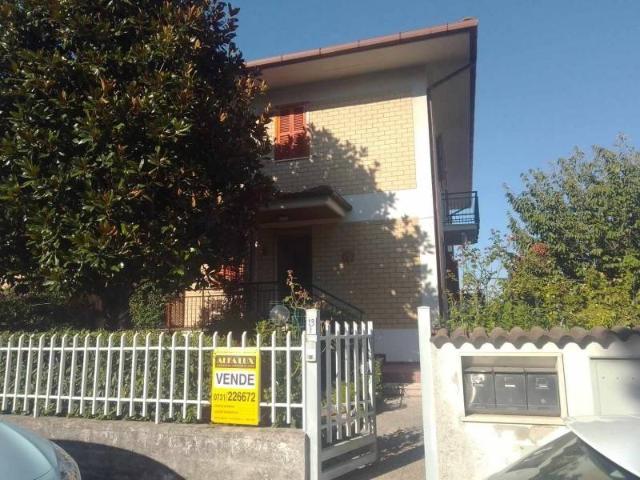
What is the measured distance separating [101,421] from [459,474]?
3.69m

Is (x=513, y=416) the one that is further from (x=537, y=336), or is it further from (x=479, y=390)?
(x=537, y=336)

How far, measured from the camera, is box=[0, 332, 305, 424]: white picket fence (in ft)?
15.9

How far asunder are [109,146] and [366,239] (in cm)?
628

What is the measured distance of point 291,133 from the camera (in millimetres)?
12008

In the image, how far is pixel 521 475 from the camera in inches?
87.9

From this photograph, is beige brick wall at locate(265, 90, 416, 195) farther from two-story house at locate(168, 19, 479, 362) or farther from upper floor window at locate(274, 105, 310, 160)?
upper floor window at locate(274, 105, 310, 160)

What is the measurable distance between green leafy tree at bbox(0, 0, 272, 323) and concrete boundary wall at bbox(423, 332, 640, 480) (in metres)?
3.37

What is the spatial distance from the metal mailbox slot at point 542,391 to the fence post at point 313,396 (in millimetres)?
1877

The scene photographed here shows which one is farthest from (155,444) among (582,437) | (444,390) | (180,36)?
(180,36)

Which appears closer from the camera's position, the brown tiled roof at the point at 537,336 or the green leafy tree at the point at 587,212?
the brown tiled roof at the point at 537,336

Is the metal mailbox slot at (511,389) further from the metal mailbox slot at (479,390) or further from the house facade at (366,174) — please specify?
the house facade at (366,174)

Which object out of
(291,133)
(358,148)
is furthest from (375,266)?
(291,133)

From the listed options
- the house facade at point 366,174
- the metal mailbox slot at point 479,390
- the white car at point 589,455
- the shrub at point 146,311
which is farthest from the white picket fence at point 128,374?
the house facade at point 366,174

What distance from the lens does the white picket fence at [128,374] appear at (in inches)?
191
